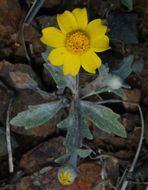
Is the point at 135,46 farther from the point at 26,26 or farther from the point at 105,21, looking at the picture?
the point at 26,26

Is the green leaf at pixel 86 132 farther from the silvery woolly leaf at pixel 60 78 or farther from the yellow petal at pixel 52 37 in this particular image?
the yellow petal at pixel 52 37

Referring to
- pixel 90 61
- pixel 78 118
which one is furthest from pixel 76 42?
pixel 78 118

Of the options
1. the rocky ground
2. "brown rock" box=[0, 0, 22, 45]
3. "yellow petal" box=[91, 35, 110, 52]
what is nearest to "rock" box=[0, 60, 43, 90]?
the rocky ground

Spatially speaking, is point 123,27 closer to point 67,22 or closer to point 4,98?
point 67,22

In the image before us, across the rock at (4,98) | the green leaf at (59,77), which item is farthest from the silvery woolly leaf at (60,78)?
the rock at (4,98)

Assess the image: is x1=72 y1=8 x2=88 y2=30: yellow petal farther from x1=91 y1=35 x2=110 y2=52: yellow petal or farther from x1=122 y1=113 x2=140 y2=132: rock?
x1=122 y1=113 x2=140 y2=132: rock

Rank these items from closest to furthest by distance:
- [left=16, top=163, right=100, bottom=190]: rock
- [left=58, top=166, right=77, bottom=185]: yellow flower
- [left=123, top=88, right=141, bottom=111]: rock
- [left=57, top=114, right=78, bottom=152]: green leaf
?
[left=58, top=166, right=77, bottom=185]: yellow flower, [left=57, top=114, right=78, bottom=152]: green leaf, [left=16, top=163, right=100, bottom=190]: rock, [left=123, top=88, right=141, bottom=111]: rock
